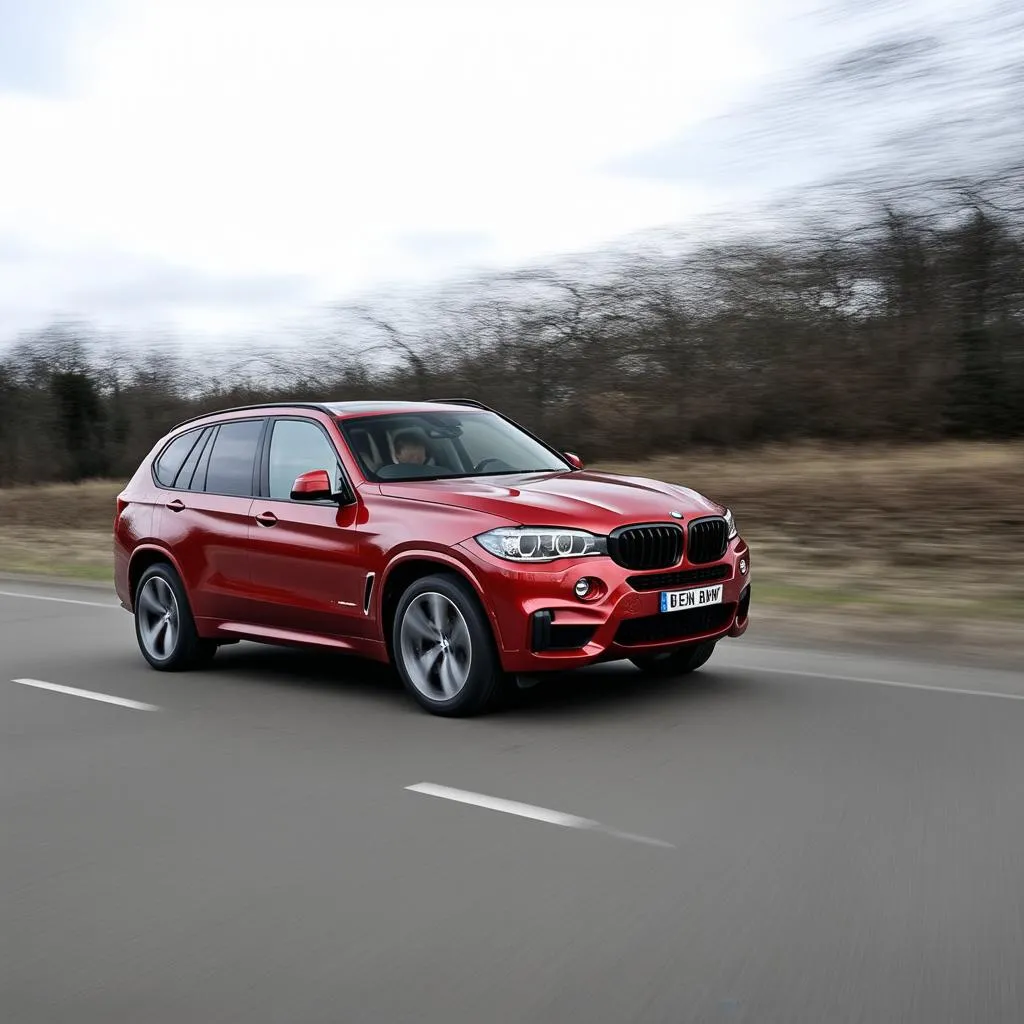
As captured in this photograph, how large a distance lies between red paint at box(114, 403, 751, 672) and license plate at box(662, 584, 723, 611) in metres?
0.09

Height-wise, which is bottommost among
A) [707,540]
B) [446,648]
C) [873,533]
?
[873,533]

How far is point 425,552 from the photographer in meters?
7.23

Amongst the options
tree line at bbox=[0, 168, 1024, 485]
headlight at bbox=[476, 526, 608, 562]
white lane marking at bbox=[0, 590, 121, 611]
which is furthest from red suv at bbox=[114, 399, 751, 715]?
tree line at bbox=[0, 168, 1024, 485]

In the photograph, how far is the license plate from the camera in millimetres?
7141

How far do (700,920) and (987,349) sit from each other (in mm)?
14293

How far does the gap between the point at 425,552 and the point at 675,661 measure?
6.02 ft

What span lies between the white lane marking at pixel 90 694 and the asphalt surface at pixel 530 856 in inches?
3.6

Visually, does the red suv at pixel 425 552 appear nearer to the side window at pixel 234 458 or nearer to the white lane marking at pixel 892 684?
the side window at pixel 234 458

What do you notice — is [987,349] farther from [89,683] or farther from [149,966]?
[149,966]

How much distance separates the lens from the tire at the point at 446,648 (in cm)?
701

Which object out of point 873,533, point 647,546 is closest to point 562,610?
point 647,546

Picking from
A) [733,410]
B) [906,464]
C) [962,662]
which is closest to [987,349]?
[906,464]

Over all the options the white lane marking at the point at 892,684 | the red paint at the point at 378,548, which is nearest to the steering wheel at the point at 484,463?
the red paint at the point at 378,548

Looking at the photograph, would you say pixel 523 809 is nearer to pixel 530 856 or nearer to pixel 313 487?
pixel 530 856
